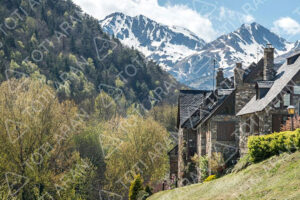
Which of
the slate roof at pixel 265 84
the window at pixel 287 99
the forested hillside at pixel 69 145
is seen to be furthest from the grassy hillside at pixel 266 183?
the forested hillside at pixel 69 145

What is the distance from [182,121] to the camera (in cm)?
4003

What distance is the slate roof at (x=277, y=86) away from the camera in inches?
1042

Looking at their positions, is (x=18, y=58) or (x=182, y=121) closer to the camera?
(x=182, y=121)

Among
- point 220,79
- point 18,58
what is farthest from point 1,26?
point 220,79

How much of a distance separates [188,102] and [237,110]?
30.0 ft

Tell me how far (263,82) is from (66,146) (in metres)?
21.2

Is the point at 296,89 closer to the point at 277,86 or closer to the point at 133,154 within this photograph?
the point at 277,86

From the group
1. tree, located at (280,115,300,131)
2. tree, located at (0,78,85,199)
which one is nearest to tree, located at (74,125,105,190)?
tree, located at (0,78,85,199)

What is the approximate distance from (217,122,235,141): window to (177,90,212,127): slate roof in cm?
558

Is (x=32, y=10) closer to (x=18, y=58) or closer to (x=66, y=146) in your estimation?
(x=18, y=58)

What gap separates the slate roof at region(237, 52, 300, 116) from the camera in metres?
26.5

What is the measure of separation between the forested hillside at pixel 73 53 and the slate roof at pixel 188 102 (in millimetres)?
70432

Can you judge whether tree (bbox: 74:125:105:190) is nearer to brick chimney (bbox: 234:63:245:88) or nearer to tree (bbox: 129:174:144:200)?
A: tree (bbox: 129:174:144:200)

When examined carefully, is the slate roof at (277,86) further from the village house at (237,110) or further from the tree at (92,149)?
the tree at (92,149)
